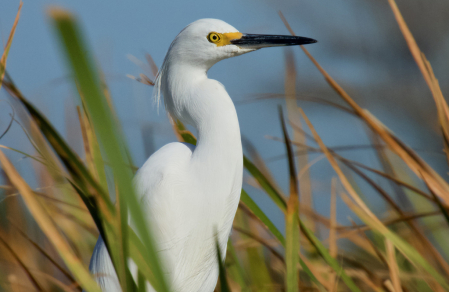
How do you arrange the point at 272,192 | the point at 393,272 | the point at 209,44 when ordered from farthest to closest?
1. the point at 209,44
2. the point at 393,272
3. the point at 272,192

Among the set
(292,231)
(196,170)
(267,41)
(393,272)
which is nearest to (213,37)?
(267,41)

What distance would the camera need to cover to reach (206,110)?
35.1 inches

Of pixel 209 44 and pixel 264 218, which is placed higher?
pixel 209 44

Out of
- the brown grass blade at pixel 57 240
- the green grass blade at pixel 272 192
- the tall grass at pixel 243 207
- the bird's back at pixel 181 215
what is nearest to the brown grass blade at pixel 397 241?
the tall grass at pixel 243 207

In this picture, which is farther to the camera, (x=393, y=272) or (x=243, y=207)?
(x=243, y=207)

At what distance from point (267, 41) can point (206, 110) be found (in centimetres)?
28

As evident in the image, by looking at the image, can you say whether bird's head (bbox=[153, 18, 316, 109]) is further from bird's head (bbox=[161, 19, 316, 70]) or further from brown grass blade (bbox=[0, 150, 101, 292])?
brown grass blade (bbox=[0, 150, 101, 292])

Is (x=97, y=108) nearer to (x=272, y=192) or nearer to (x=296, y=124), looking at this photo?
(x=272, y=192)

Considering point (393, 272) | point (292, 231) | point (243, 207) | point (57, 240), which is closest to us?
point (57, 240)

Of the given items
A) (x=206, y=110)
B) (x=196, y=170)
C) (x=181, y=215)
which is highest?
(x=206, y=110)

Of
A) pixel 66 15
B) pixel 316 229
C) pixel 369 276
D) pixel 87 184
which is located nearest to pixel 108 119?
pixel 66 15

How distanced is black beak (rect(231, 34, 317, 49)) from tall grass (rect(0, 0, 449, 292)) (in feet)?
0.12

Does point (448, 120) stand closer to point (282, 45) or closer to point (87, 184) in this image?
point (282, 45)

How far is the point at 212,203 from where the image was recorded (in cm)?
88
